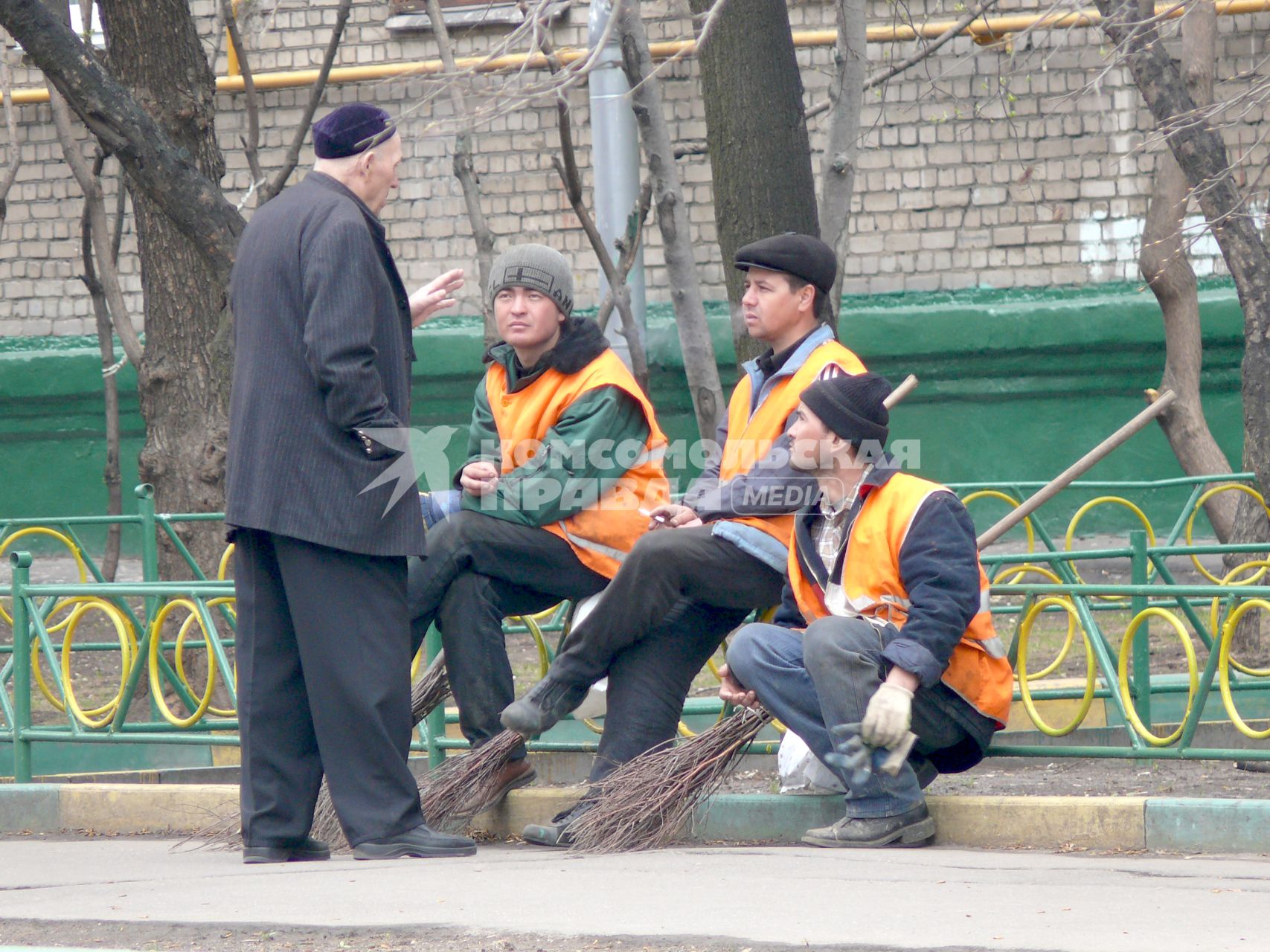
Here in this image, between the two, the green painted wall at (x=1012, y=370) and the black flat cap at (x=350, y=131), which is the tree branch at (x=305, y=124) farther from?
the black flat cap at (x=350, y=131)

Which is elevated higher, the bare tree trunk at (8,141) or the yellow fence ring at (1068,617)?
the bare tree trunk at (8,141)

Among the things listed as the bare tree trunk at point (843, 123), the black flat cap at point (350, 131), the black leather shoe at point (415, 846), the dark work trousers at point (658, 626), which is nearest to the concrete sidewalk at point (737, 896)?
the black leather shoe at point (415, 846)

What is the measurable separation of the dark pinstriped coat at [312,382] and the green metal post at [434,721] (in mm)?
932

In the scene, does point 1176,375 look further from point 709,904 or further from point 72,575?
point 72,575

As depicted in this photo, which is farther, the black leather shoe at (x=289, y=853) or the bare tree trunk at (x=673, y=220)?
the bare tree trunk at (x=673, y=220)

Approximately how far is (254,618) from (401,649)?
38cm

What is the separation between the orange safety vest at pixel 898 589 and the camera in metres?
4.00

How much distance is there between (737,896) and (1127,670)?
5.90 feet

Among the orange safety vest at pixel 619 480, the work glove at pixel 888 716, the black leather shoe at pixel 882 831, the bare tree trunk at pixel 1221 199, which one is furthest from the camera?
the bare tree trunk at pixel 1221 199

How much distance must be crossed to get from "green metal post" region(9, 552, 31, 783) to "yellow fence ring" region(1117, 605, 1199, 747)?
136 inches

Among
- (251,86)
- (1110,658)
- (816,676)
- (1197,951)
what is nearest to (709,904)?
(816,676)

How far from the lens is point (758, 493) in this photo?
4.33 meters

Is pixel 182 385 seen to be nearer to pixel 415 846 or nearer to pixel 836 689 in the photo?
pixel 415 846

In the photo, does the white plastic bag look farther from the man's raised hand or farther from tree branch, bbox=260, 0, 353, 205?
tree branch, bbox=260, 0, 353, 205
